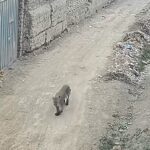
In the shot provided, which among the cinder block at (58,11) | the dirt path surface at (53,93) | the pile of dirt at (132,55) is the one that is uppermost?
the cinder block at (58,11)

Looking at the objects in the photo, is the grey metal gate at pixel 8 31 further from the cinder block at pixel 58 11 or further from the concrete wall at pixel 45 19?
the cinder block at pixel 58 11

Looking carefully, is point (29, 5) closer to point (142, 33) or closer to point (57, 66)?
point (57, 66)

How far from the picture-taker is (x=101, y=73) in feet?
56.4

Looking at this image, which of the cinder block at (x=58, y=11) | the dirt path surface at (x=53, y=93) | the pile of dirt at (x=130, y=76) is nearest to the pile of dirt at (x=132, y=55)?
the pile of dirt at (x=130, y=76)

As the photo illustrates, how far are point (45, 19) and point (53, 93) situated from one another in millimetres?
5277

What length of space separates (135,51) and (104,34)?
2.53 meters

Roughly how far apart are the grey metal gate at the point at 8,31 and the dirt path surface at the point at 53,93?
20.7 inches

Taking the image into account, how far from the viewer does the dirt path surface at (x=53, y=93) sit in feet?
40.4

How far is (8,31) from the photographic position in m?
16.8

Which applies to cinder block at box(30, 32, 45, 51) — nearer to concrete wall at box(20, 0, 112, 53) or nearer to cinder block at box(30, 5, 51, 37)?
concrete wall at box(20, 0, 112, 53)

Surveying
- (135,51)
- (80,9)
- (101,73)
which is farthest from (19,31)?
(80,9)

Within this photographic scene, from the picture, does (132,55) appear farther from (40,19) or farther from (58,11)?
(40,19)

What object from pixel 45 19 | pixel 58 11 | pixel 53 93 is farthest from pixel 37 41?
pixel 53 93

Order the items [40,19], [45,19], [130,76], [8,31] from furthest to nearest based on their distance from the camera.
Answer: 1. [45,19]
2. [40,19]
3. [130,76]
4. [8,31]
